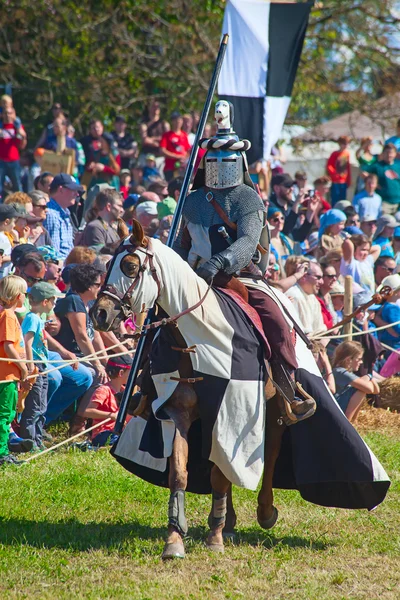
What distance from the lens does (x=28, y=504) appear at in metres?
7.03

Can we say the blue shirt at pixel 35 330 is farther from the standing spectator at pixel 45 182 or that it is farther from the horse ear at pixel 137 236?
the standing spectator at pixel 45 182

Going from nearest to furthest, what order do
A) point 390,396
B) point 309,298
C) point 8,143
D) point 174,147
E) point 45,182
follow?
point 309,298, point 390,396, point 45,182, point 8,143, point 174,147

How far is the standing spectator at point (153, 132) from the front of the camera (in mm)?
17125

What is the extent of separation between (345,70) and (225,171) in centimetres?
1786

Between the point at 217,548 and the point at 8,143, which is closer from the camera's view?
the point at 217,548

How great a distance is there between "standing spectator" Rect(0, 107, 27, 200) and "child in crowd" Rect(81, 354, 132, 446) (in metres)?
5.85

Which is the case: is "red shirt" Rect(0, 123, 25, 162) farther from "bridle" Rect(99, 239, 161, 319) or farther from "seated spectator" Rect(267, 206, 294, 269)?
"bridle" Rect(99, 239, 161, 319)

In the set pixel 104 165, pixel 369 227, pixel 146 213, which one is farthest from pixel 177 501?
pixel 104 165

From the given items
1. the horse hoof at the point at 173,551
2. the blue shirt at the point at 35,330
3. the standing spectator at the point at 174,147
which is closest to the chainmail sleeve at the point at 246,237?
the horse hoof at the point at 173,551

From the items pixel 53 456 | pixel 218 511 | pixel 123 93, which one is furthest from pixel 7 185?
pixel 218 511

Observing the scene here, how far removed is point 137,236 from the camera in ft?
18.7

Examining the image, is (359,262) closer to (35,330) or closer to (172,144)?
(172,144)

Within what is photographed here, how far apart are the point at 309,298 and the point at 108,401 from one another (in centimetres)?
260

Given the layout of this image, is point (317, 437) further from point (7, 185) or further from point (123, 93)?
point (123, 93)
